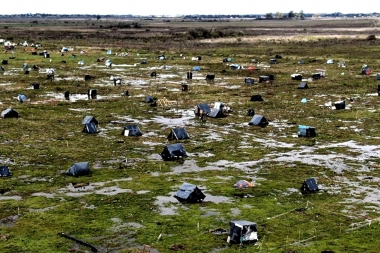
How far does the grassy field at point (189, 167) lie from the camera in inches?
871

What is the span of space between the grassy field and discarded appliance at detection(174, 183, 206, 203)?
0.51 m

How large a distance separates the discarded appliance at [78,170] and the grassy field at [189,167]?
524 millimetres

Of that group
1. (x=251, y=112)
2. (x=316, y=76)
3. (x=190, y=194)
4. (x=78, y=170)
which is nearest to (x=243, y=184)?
(x=190, y=194)

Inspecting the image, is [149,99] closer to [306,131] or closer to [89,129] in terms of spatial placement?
[89,129]

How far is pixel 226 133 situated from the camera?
41.5m

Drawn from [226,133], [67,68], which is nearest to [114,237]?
[226,133]

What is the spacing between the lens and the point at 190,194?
26.1 meters

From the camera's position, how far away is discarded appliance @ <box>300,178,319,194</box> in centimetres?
2764

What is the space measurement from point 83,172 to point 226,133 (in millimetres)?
14462

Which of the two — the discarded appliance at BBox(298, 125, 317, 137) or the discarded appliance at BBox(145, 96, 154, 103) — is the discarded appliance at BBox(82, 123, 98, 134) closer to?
the discarded appliance at BBox(145, 96, 154, 103)

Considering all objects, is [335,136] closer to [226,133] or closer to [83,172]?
[226,133]

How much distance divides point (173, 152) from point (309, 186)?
989 cm

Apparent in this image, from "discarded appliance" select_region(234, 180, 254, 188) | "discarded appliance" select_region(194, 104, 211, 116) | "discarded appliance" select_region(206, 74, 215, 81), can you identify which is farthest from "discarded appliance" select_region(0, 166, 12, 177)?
"discarded appliance" select_region(206, 74, 215, 81)

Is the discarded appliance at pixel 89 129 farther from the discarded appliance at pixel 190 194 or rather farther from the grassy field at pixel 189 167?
the discarded appliance at pixel 190 194
